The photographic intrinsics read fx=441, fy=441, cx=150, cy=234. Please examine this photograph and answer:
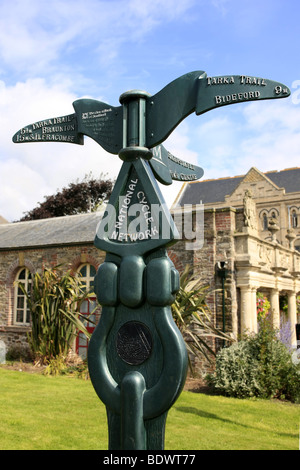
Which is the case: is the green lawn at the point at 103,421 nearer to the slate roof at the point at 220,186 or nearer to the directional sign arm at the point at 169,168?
the directional sign arm at the point at 169,168

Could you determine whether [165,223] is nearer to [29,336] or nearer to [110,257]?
[110,257]

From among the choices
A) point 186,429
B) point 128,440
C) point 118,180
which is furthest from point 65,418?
point 118,180

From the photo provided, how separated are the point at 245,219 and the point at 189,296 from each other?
10.9ft

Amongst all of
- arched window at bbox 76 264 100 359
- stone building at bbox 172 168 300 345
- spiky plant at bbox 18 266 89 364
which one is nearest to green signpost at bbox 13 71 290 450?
stone building at bbox 172 168 300 345

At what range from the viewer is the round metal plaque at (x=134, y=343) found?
10.1 feet

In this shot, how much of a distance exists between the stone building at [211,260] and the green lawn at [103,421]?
2.78m

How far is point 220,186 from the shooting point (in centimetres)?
4406

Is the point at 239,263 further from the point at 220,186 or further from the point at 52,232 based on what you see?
the point at 220,186

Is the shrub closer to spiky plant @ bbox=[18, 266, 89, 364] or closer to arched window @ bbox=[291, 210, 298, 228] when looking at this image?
spiky plant @ bbox=[18, 266, 89, 364]

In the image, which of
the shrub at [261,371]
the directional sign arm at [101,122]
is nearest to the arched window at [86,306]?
the shrub at [261,371]

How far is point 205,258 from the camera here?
477 inches

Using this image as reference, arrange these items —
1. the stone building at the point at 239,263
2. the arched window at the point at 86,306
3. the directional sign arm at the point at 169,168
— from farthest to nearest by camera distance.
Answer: the arched window at the point at 86,306
the stone building at the point at 239,263
the directional sign arm at the point at 169,168

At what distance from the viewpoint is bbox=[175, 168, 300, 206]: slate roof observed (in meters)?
42.5

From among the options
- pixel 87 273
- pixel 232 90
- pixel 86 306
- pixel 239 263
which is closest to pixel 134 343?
pixel 232 90
